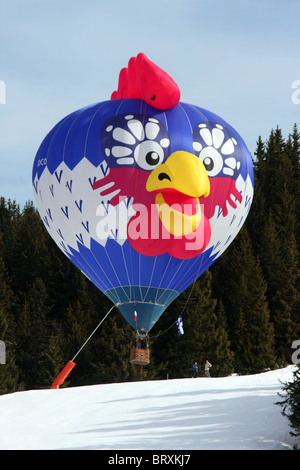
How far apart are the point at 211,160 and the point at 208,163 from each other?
0.55ft

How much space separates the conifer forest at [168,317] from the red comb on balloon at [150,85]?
25892 millimetres

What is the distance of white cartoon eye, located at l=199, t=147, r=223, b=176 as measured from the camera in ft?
87.6

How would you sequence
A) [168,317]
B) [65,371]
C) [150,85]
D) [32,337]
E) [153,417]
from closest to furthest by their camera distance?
1. [153,417]
2. [150,85]
3. [65,371]
4. [168,317]
5. [32,337]

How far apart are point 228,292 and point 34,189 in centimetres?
3623

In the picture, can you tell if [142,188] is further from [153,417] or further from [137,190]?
[153,417]

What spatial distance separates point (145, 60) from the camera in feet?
90.8

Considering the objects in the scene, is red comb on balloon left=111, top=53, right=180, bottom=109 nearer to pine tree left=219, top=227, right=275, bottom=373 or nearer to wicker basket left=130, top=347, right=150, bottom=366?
wicker basket left=130, top=347, right=150, bottom=366

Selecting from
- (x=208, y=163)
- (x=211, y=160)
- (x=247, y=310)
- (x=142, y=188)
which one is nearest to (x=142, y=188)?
(x=142, y=188)

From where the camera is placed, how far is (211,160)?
26.9 meters

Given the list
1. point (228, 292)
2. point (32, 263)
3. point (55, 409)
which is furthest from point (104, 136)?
point (32, 263)

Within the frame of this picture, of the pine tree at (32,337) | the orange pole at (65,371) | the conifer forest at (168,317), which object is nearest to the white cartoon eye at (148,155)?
the orange pole at (65,371)

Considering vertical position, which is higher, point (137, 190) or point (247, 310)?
point (137, 190)

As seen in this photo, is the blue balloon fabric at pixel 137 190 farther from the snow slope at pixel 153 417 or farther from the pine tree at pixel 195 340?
the pine tree at pixel 195 340

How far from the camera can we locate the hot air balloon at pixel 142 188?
26047mm
